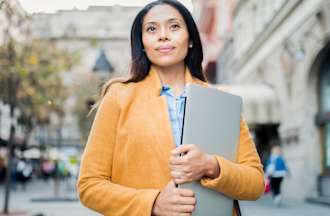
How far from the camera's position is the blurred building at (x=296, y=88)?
48.2 ft

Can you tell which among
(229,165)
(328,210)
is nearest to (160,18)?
(229,165)

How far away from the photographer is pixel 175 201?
1.67 metres

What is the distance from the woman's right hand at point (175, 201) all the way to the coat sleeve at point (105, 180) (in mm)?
41

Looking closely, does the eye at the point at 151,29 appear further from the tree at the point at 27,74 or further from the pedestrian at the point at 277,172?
the pedestrian at the point at 277,172

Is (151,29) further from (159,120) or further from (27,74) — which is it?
(27,74)

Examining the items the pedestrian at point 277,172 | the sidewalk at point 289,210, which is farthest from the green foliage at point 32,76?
the pedestrian at point 277,172

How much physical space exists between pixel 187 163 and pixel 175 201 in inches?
4.9

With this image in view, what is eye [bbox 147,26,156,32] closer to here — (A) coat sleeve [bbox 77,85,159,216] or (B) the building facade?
(A) coat sleeve [bbox 77,85,159,216]

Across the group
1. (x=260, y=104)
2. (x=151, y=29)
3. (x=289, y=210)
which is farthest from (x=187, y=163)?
(x=260, y=104)

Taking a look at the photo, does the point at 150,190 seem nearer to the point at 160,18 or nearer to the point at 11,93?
the point at 160,18

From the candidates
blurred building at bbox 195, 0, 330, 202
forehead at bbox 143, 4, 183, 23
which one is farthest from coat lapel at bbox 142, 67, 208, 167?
blurred building at bbox 195, 0, 330, 202

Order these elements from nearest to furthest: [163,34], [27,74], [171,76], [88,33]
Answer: [163,34] < [171,76] < [27,74] < [88,33]

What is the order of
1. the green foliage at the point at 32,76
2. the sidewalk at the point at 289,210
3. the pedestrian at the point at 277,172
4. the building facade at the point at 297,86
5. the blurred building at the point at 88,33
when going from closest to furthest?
the sidewalk at the point at 289,210, the pedestrian at the point at 277,172, the green foliage at the point at 32,76, the building facade at the point at 297,86, the blurred building at the point at 88,33

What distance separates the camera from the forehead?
199 centimetres
